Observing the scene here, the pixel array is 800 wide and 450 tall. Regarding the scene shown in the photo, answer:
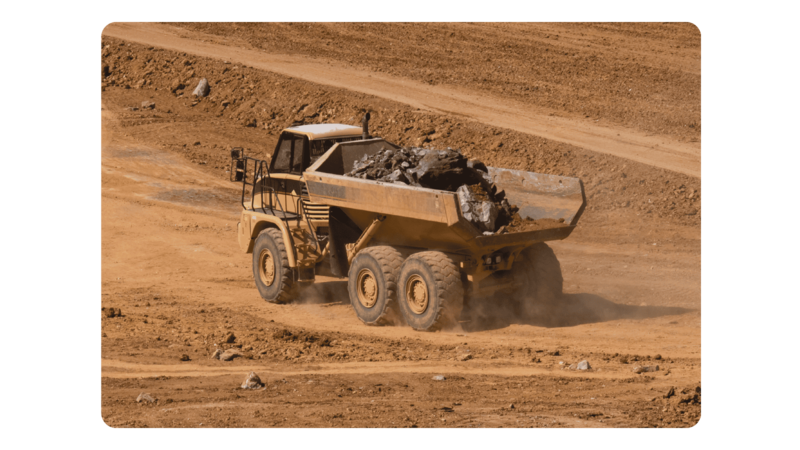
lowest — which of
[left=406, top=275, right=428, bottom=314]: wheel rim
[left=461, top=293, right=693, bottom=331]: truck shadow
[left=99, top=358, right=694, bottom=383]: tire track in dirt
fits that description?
[left=99, top=358, right=694, bottom=383]: tire track in dirt

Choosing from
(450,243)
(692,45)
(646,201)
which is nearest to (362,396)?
(450,243)

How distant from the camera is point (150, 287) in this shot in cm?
1552

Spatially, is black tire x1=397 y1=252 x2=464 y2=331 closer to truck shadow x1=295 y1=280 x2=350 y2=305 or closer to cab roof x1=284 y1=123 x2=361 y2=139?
truck shadow x1=295 y1=280 x2=350 y2=305

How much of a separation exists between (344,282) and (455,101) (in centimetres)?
1216

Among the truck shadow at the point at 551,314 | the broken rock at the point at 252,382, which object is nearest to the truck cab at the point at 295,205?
the truck shadow at the point at 551,314

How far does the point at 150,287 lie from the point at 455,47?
16.3 meters

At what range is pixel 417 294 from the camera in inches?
476

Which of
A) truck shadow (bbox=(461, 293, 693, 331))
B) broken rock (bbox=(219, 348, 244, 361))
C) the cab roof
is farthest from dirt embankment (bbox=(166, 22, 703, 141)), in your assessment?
broken rock (bbox=(219, 348, 244, 361))

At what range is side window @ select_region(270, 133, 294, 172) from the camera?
543 inches

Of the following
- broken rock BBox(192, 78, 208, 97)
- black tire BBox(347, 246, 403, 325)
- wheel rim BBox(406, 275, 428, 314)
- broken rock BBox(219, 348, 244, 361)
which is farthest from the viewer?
broken rock BBox(192, 78, 208, 97)

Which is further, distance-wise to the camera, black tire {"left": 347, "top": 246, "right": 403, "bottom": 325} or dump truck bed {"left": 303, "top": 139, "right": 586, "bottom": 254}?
black tire {"left": 347, "top": 246, "right": 403, "bottom": 325}

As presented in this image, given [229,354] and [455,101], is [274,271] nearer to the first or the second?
[229,354]

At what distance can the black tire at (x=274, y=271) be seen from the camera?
13633 mm

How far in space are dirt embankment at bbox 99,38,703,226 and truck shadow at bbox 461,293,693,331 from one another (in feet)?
21.6
